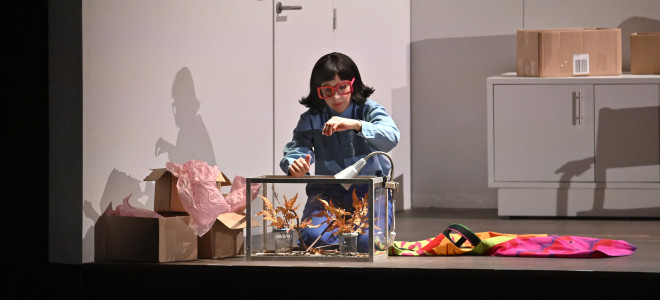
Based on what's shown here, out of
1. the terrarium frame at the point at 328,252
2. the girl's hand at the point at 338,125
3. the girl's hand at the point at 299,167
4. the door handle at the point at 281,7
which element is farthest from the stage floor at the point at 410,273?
the door handle at the point at 281,7

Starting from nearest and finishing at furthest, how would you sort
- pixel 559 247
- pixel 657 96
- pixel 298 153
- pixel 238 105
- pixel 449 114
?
pixel 559 247 → pixel 298 153 → pixel 238 105 → pixel 657 96 → pixel 449 114

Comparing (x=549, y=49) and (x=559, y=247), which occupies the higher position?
(x=549, y=49)

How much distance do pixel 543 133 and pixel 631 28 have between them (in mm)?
1058

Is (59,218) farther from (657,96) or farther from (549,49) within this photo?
(657,96)

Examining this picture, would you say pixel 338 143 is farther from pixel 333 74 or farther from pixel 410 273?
pixel 410 273

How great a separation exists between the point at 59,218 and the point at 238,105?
120cm

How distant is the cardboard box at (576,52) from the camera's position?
498 cm

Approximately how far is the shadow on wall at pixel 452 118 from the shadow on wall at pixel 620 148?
0.89 m

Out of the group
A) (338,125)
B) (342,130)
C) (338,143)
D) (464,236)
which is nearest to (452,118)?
(338,143)

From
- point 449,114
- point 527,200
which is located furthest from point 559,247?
point 449,114

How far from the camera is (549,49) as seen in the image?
4992 millimetres

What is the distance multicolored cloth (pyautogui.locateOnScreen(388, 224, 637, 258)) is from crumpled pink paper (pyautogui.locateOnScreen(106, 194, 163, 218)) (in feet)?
2.57

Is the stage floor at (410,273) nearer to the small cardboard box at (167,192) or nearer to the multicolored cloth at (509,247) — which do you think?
the multicolored cloth at (509,247)
